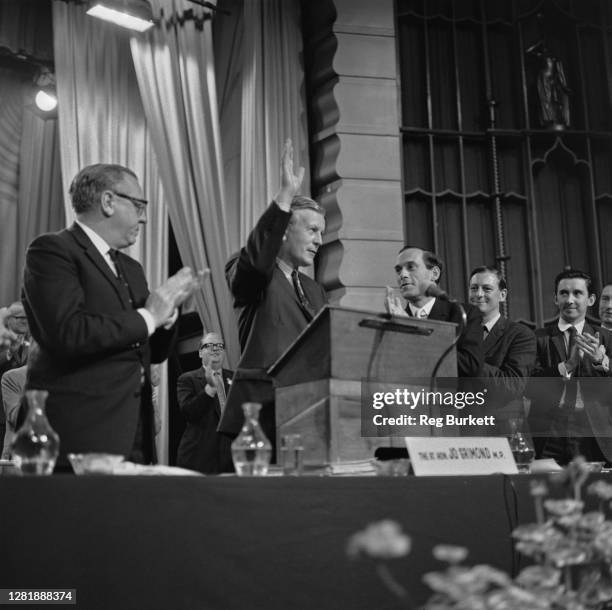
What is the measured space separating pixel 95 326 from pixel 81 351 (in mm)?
71

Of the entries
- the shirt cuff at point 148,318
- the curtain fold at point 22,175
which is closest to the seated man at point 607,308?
the shirt cuff at point 148,318

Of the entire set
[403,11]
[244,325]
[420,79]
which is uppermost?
[403,11]

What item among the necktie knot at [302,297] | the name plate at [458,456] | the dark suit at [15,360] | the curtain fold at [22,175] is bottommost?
the name plate at [458,456]

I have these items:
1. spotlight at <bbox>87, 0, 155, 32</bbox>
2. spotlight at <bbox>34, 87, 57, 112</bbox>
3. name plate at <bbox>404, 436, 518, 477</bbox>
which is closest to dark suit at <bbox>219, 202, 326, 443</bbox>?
name plate at <bbox>404, 436, 518, 477</bbox>

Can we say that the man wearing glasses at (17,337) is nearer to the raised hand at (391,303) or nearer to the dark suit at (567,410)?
the raised hand at (391,303)

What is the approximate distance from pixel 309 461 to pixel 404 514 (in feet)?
1.27

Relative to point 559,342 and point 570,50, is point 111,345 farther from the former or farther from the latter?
point 570,50

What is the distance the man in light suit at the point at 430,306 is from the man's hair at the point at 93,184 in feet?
3.01

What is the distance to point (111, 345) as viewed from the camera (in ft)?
7.84

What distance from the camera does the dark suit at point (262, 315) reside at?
2.94 m

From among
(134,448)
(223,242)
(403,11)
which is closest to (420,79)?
(403,11)

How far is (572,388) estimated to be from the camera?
4.22m

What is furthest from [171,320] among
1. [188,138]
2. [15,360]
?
[188,138]

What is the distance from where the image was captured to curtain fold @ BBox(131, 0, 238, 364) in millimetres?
5926
